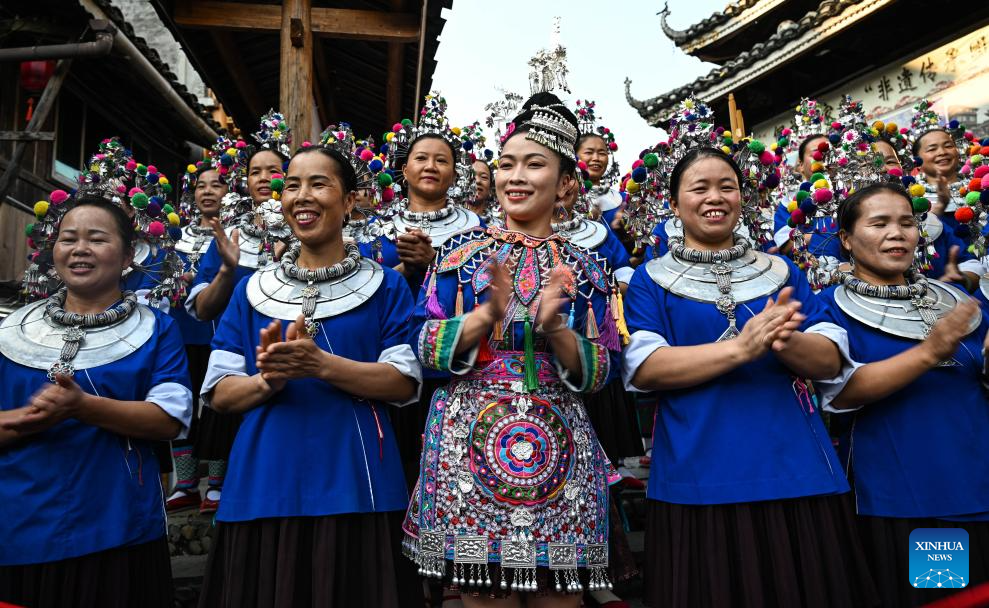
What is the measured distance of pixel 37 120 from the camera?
20.2 feet

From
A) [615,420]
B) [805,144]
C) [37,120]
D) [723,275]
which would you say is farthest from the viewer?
[37,120]

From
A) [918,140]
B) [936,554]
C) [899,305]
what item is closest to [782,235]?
[918,140]

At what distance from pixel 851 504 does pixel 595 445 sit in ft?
3.79

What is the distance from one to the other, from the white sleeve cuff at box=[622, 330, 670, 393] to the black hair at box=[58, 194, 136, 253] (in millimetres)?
2086

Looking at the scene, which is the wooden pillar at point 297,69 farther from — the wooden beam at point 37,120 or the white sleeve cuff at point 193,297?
the white sleeve cuff at point 193,297

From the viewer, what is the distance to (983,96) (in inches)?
315

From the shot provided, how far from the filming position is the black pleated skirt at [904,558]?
2.51m

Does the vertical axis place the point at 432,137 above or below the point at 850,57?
below

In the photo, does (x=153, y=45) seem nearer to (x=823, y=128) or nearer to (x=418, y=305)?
(x=823, y=128)

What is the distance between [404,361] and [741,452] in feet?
3.90

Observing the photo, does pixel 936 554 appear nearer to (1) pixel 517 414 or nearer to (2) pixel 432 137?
(1) pixel 517 414

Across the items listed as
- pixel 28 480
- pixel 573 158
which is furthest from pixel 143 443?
pixel 573 158

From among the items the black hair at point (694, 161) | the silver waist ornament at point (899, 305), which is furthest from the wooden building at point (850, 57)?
the black hair at point (694, 161)

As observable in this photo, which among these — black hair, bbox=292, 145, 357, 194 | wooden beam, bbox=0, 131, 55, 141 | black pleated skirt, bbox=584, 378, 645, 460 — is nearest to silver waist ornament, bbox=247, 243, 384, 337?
black hair, bbox=292, 145, 357, 194
